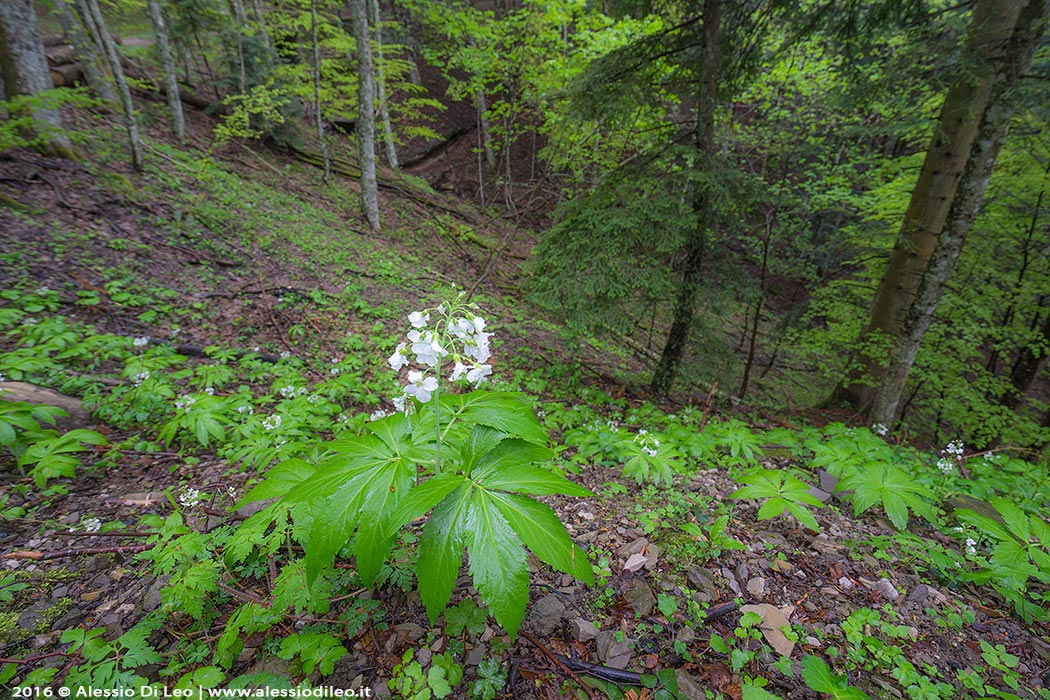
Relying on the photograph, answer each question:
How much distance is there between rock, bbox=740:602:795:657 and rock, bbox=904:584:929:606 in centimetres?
79

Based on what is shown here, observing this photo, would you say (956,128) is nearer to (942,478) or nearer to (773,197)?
(773,197)

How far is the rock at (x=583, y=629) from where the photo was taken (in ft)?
6.68

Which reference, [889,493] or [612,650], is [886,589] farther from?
[612,650]

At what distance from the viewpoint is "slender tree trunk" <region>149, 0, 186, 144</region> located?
9.79 m

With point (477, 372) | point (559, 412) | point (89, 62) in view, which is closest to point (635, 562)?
point (477, 372)

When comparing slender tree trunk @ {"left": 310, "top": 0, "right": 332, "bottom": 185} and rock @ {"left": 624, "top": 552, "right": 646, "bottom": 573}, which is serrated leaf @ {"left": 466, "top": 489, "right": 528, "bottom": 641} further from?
slender tree trunk @ {"left": 310, "top": 0, "right": 332, "bottom": 185}

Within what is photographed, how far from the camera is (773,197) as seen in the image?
18.3 feet

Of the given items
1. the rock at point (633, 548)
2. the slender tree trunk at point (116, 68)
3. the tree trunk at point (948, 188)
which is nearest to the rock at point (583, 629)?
the rock at point (633, 548)

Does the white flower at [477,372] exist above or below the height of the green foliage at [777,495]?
→ above

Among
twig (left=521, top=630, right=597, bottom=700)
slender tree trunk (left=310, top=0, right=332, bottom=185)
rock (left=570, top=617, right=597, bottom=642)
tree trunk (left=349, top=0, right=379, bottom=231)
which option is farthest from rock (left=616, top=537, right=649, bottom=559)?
slender tree trunk (left=310, top=0, right=332, bottom=185)

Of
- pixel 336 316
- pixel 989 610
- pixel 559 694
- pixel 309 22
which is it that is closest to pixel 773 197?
pixel 989 610

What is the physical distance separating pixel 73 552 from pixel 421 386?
2.63 meters

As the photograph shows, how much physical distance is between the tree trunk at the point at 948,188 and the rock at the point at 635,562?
4.92m

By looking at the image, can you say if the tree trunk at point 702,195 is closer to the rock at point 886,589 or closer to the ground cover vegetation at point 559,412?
the ground cover vegetation at point 559,412
